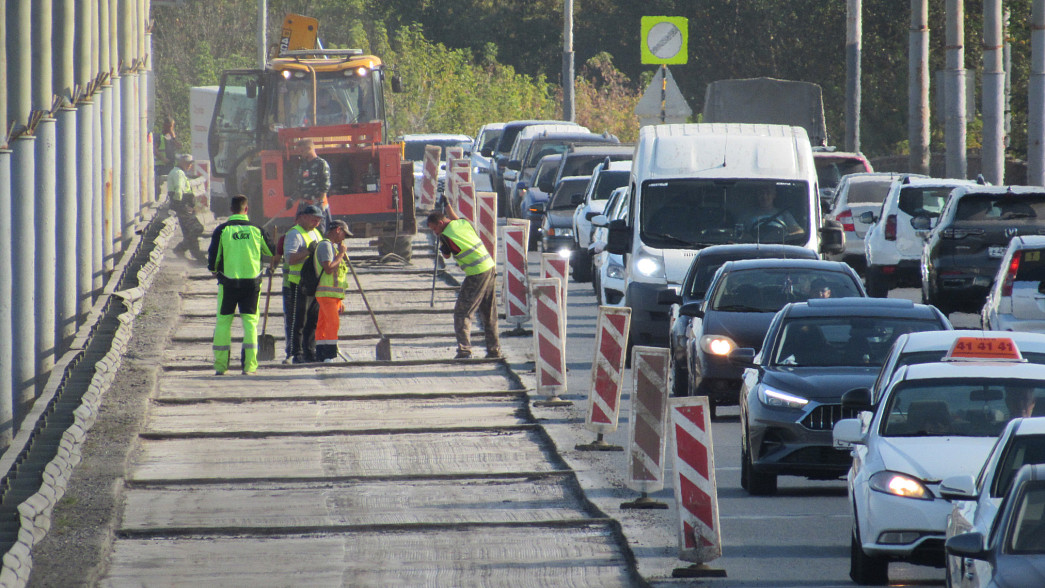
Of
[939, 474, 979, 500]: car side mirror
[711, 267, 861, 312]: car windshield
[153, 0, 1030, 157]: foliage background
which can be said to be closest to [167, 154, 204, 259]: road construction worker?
[711, 267, 861, 312]: car windshield

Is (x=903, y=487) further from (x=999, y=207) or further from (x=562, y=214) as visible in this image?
(x=562, y=214)

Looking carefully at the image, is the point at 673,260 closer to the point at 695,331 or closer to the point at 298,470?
the point at 695,331

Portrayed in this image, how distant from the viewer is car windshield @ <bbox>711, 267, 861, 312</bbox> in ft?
53.9

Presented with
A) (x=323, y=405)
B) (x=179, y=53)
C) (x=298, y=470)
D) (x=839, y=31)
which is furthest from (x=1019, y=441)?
(x=179, y=53)

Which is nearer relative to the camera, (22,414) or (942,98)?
(22,414)

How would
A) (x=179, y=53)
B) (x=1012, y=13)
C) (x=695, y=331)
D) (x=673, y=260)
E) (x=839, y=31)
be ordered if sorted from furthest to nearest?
(x=179, y=53) < (x=839, y=31) < (x=1012, y=13) < (x=673, y=260) < (x=695, y=331)

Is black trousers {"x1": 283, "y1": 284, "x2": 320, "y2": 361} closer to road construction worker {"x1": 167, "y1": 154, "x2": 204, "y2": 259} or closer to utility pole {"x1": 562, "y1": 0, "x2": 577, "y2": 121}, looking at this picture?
road construction worker {"x1": 167, "y1": 154, "x2": 204, "y2": 259}

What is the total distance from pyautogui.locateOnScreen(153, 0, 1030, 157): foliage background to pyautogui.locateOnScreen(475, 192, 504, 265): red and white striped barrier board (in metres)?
23.5

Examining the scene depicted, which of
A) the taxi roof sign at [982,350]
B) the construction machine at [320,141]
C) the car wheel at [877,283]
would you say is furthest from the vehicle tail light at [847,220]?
the taxi roof sign at [982,350]

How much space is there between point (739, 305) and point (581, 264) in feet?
41.6

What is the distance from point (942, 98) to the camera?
35531 millimetres

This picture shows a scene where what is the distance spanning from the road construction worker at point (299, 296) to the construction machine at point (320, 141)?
6989 mm

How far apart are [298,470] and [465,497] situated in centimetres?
164

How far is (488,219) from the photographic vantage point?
→ 2438cm
